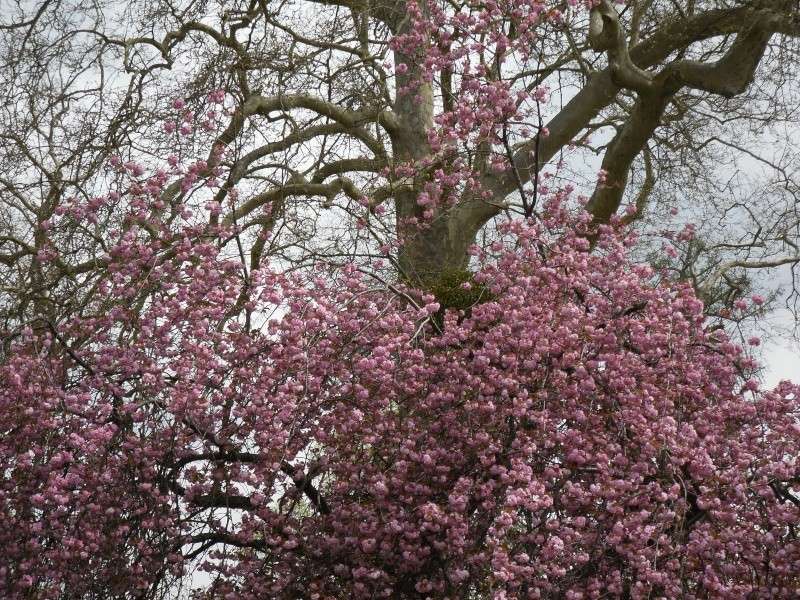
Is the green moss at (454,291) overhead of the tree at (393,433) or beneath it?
overhead

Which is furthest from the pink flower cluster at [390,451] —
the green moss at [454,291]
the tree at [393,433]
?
the green moss at [454,291]

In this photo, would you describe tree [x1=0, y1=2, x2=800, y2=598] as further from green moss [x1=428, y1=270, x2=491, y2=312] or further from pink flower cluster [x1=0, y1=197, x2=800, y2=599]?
green moss [x1=428, y1=270, x2=491, y2=312]

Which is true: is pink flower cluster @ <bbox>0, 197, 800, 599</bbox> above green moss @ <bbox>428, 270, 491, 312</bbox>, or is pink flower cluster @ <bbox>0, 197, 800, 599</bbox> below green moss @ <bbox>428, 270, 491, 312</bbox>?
below

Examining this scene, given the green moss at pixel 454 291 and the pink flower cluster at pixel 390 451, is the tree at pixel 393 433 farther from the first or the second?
the green moss at pixel 454 291

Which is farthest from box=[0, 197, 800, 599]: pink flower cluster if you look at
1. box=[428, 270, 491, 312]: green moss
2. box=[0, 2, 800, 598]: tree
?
box=[428, 270, 491, 312]: green moss

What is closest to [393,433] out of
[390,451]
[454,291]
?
[390,451]

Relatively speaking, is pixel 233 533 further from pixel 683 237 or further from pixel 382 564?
pixel 683 237

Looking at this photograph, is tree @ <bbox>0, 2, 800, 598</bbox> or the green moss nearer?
tree @ <bbox>0, 2, 800, 598</bbox>

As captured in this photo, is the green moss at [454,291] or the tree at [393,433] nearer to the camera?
the tree at [393,433]

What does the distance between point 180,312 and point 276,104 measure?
4.48 m

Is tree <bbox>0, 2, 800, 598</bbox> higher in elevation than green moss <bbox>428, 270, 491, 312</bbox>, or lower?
lower

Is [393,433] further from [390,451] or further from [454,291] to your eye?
[454,291]

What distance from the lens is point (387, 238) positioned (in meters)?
7.44

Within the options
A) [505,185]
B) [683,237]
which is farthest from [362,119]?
[683,237]
